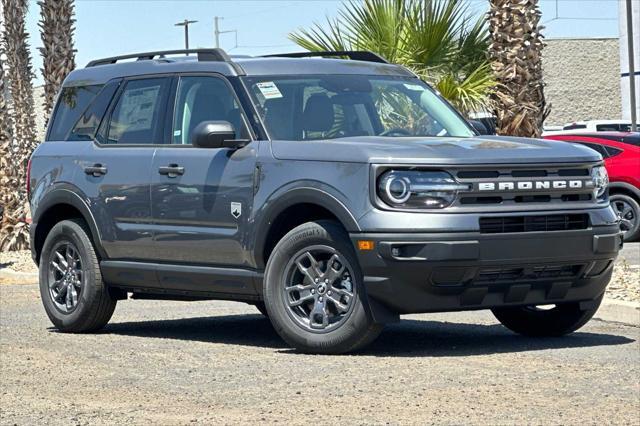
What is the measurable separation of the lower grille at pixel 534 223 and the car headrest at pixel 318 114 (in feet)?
4.87

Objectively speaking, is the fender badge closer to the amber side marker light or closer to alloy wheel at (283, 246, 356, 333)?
alloy wheel at (283, 246, 356, 333)

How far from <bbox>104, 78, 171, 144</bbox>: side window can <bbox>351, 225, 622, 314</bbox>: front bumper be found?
236cm

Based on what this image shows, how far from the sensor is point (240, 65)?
34.3ft

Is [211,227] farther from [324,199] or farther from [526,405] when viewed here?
[526,405]

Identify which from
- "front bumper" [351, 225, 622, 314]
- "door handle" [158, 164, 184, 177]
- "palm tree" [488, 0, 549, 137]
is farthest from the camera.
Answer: "palm tree" [488, 0, 549, 137]

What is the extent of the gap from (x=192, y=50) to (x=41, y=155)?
5.56 ft

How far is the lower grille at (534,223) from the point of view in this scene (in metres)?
9.16

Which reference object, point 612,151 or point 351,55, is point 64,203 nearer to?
point 351,55

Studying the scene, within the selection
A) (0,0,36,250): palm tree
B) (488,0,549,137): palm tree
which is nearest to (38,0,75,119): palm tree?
(0,0,36,250): palm tree

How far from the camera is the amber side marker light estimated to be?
9094mm

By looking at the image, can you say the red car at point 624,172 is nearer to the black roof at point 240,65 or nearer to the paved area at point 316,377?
the paved area at point 316,377

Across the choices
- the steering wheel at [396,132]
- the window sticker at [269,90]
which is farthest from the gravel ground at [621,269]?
the window sticker at [269,90]

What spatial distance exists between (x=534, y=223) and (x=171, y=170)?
2.62 m

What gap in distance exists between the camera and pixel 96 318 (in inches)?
442
